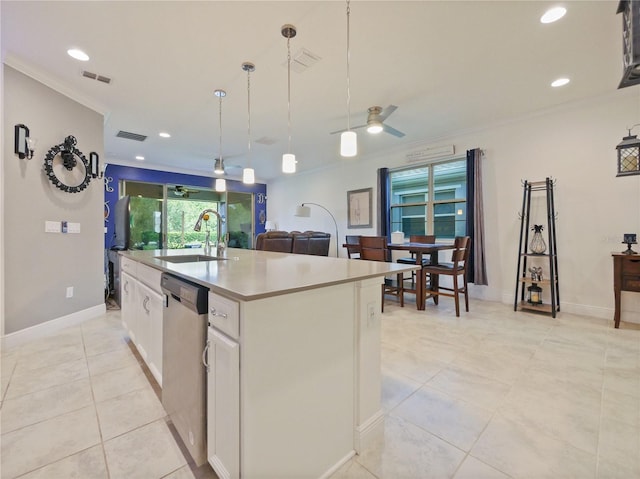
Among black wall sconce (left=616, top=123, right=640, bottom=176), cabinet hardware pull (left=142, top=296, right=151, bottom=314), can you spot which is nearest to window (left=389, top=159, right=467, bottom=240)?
black wall sconce (left=616, top=123, right=640, bottom=176)

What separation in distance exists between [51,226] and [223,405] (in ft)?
10.8

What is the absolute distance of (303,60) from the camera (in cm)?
263

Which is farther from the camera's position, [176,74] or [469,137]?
[469,137]

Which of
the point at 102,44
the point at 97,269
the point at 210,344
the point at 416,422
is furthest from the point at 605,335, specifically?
the point at 97,269

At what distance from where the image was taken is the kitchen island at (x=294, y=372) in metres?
0.96

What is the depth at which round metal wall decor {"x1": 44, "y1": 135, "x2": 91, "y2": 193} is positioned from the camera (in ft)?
9.75

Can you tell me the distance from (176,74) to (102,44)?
0.62m

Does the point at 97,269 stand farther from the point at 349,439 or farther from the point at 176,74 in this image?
the point at 349,439

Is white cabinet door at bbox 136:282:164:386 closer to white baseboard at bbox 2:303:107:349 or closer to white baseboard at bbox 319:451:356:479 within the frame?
white baseboard at bbox 319:451:356:479

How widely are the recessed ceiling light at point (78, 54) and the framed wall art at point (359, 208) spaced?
15.7 ft

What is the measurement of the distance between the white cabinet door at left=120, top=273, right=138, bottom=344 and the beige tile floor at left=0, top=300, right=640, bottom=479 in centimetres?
23

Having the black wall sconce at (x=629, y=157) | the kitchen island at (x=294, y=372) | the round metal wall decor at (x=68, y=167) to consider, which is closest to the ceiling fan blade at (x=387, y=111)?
the black wall sconce at (x=629, y=157)

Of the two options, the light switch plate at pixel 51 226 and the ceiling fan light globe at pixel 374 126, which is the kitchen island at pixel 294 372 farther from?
the light switch plate at pixel 51 226

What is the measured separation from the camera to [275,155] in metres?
6.00
